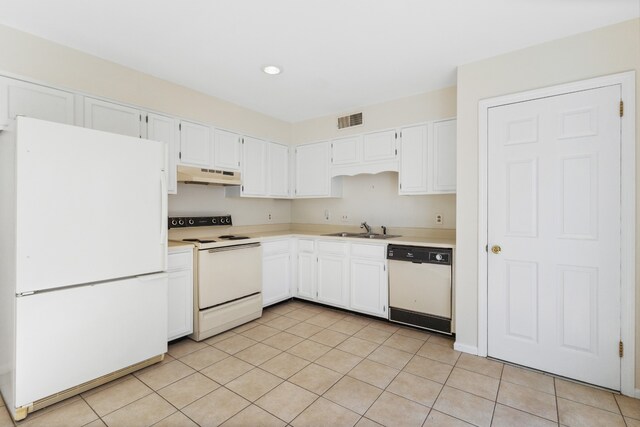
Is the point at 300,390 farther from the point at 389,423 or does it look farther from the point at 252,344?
the point at 252,344

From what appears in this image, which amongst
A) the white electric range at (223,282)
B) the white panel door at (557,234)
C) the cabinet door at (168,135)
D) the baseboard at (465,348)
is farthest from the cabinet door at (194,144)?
the baseboard at (465,348)

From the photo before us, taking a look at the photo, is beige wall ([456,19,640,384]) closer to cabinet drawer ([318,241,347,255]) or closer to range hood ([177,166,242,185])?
cabinet drawer ([318,241,347,255])

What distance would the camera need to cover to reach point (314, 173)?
14.1 ft

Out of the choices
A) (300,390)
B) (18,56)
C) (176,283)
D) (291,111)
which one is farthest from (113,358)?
(291,111)

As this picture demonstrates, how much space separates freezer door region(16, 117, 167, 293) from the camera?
5.96 feet

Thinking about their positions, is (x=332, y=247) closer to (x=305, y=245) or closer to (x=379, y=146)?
(x=305, y=245)

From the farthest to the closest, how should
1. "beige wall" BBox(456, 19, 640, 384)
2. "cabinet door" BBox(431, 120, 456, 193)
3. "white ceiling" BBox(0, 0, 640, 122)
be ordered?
"cabinet door" BBox(431, 120, 456, 193), "beige wall" BBox(456, 19, 640, 384), "white ceiling" BBox(0, 0, 640, 122)

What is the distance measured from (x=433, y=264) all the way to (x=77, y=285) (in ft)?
9.33

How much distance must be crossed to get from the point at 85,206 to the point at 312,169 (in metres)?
2.76

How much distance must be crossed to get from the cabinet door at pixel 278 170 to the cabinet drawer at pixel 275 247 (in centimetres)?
70

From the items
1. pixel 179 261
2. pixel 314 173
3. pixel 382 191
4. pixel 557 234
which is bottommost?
pixel 179 261

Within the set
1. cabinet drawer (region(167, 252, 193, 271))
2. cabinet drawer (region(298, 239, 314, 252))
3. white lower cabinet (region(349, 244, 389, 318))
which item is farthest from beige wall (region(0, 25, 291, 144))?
white lower cabinet (region(349, 244, 389, 318))

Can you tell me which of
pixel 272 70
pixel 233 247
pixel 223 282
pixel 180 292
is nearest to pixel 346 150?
pixel 272 70

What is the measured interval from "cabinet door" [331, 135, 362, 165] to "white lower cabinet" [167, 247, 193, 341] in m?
2.13
